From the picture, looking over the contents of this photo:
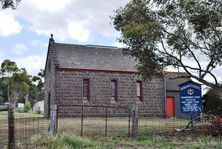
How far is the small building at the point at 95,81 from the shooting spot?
112 feet

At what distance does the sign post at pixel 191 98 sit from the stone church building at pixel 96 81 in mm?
16110

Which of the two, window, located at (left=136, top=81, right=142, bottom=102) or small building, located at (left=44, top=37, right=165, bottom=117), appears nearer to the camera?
small building, located at (left=44, top=37, right=165, bottom=117)

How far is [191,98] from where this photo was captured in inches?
729

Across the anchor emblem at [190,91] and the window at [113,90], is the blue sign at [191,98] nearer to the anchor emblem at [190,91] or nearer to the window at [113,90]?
the anchor emblem at [190,91]

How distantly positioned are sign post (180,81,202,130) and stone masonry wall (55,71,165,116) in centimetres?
1675

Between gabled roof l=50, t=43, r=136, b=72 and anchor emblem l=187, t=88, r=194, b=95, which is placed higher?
gabled roof l=50, t=43, r=136, b=72

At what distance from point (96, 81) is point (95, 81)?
0.32ft

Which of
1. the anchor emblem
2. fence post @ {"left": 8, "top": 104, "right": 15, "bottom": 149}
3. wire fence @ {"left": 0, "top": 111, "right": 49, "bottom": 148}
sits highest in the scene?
the anchor emblem

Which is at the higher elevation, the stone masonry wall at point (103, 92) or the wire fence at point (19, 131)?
the stone masonry wall at point (103, 92)

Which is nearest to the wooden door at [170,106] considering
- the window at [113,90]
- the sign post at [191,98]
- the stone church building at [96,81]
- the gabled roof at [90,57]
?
the stone church building at [96,81]

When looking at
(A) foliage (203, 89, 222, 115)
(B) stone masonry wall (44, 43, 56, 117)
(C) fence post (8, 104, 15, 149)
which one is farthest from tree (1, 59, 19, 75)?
(C) fence post (8, 104, 15, 149)

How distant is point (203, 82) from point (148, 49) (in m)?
3.30

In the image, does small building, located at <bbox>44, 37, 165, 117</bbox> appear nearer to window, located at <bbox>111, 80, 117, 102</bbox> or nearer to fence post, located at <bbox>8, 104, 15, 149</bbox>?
window, located at <bbox>111, 80, 117, 102</bbox>

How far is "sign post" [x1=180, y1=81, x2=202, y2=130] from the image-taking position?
18.3 metres
